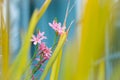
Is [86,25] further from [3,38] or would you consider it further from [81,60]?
[3,38]

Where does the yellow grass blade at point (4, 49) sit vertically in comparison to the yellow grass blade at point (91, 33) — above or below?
above

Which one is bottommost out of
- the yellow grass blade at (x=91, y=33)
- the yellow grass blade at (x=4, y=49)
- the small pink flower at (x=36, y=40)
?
the yellow grass blade at (x=91, y=33)

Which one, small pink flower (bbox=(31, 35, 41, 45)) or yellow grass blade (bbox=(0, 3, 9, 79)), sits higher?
small pink flower (bbox=(31, 35, 41, 45))

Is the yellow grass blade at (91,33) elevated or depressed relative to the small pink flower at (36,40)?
depressed

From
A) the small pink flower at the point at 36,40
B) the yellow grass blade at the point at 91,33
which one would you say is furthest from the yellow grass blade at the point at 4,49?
the small pink flower at the point at 36,40

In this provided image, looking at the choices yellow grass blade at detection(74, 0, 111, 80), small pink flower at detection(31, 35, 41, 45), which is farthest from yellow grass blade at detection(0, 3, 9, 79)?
small pink flower at detection(31, 35, 41, 45)

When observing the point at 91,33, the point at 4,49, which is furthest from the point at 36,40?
the point at 91,33

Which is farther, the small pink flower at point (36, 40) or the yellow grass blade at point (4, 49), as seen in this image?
the small pink flower at point (36, 40)

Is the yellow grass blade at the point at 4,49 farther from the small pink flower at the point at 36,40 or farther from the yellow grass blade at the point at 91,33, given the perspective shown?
the small pink flower at the point at 36,40

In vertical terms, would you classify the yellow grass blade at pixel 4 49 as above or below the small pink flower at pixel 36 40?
below

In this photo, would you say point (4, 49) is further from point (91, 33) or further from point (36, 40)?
point (36, 40)

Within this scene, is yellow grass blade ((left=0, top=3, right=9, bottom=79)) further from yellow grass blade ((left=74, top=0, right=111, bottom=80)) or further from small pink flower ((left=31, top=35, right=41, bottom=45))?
small pink flower ((left=31, top=35, right=41, bottom=45))
